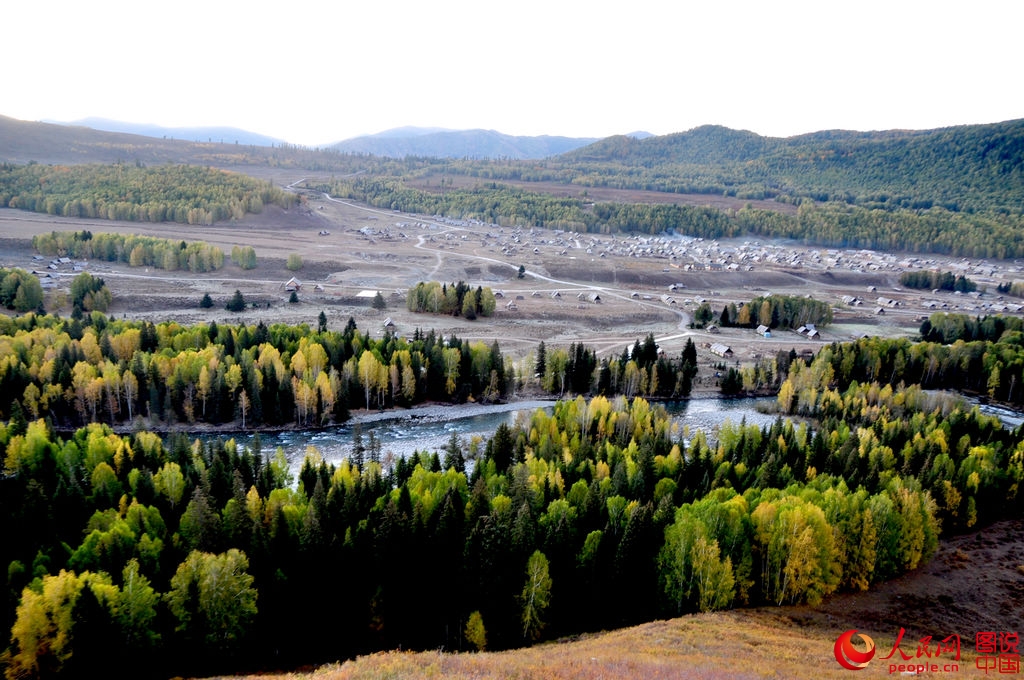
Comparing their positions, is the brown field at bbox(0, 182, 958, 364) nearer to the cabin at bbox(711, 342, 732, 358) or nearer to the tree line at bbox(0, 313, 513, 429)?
the cabin at bbox(711, 342, 732, 358)

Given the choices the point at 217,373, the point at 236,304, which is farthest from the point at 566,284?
the point at 217,373

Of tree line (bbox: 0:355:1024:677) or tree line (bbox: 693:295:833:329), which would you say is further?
tree line (bbox: 693:295:833:329)

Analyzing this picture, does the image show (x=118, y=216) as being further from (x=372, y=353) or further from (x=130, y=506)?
(x=130, y=506)

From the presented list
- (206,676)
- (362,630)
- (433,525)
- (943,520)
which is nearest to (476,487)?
(433,525)

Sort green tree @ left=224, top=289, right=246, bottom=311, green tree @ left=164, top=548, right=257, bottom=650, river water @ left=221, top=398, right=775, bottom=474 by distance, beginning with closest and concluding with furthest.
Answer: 1. green tree @ left=164, top=548, right=257, bottom=650
2. river water @ left=221, top=398, right=775, bottom=474
3. green tree @ left=224, top=289, right=246, bottom=311

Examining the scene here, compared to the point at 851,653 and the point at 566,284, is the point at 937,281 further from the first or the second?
the point at 851,653

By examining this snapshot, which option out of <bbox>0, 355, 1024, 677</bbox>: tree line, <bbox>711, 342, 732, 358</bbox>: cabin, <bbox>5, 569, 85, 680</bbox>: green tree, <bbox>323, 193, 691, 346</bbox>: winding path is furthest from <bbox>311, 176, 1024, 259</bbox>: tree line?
<bbox>5, 569, 85, 680</bbox>: green tree
